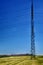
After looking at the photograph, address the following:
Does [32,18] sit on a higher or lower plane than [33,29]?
higher

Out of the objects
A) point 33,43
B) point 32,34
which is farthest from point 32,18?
point 33,43

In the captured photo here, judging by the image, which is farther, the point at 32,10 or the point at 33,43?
the point at 33,43

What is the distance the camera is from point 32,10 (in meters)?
30.8

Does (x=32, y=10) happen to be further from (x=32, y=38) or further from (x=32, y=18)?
(x=32, y=38)

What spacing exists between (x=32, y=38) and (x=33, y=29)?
222cm

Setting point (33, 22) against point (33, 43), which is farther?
point (33, 43)

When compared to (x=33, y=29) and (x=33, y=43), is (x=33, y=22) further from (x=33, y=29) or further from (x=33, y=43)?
(x=33, y=43)

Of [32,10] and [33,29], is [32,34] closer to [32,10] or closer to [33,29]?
[33,29]

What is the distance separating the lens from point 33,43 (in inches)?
1355

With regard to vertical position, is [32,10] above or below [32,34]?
above

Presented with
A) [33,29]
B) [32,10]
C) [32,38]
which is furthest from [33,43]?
[32,10]

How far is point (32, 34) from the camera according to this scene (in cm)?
3234

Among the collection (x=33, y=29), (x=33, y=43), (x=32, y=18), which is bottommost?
(x=33, y=43)

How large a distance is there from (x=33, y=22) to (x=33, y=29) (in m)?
1.25
